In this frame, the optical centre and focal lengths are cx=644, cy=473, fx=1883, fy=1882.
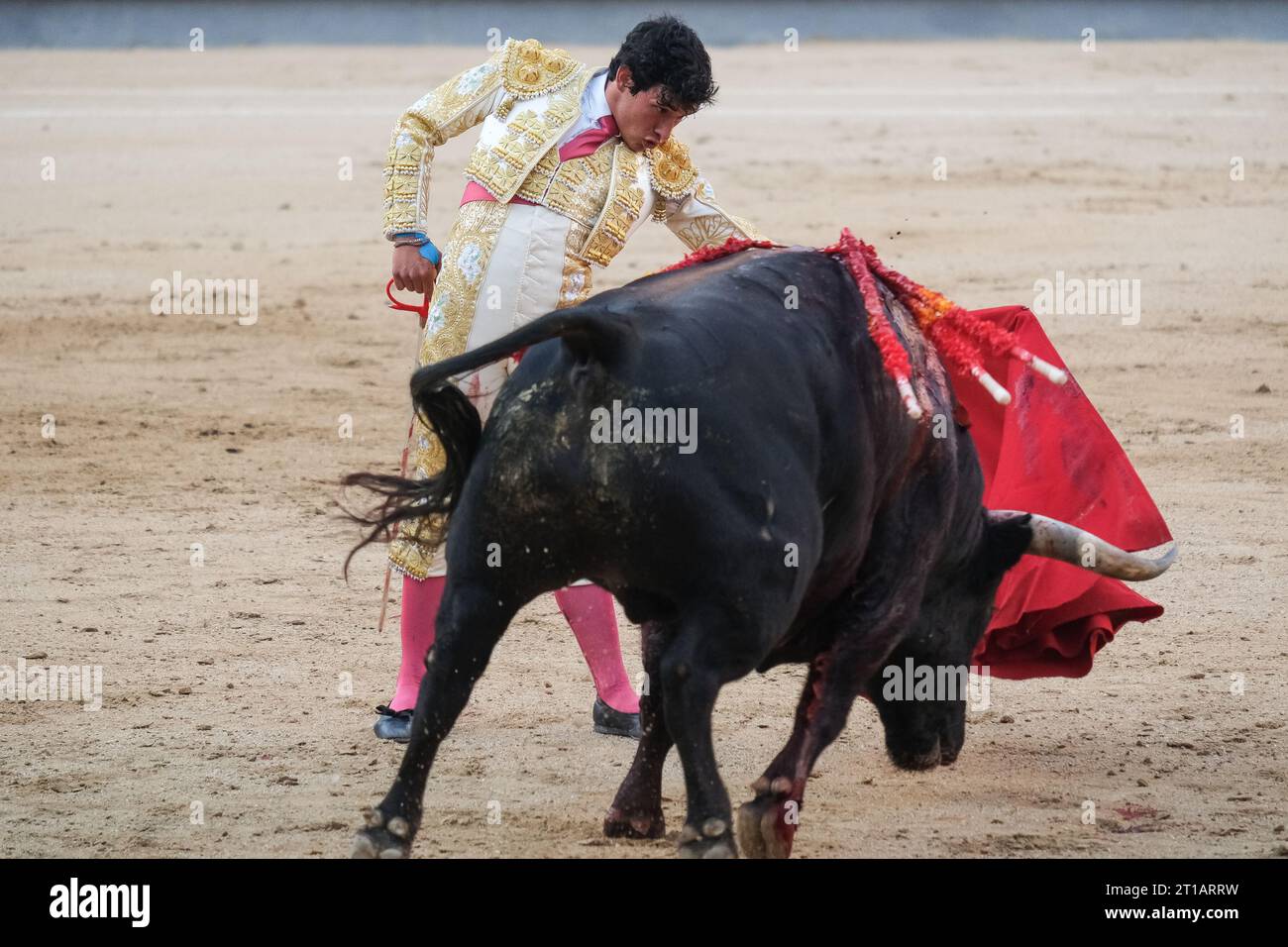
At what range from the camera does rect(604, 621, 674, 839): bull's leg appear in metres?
3.84

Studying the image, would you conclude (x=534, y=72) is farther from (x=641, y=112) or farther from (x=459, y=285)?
(x=459, y=285)

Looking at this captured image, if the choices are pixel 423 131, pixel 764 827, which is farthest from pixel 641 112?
pixel 764 827

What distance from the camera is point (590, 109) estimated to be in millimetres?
4281

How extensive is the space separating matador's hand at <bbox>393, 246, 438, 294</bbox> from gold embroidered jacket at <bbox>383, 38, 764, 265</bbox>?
0.06 metres

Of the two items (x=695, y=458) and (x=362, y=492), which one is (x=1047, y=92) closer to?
(x=362, y=492)

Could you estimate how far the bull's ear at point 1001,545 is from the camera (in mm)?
4121

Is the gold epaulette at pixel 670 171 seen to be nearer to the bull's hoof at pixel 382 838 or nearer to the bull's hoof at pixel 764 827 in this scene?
the bull's hoof at pixel 764 827

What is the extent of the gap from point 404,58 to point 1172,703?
1549cm

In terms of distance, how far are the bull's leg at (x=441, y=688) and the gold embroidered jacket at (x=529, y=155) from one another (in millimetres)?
1248

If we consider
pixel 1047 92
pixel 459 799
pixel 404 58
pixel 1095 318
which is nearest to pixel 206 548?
pixel 459 799

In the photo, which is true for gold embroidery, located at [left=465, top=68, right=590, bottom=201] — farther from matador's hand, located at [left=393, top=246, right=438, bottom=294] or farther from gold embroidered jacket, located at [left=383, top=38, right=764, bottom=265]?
matador's hand, located at [left=393, top=246, right=438, bottom=294]

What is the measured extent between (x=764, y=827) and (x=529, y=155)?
1612 mm
